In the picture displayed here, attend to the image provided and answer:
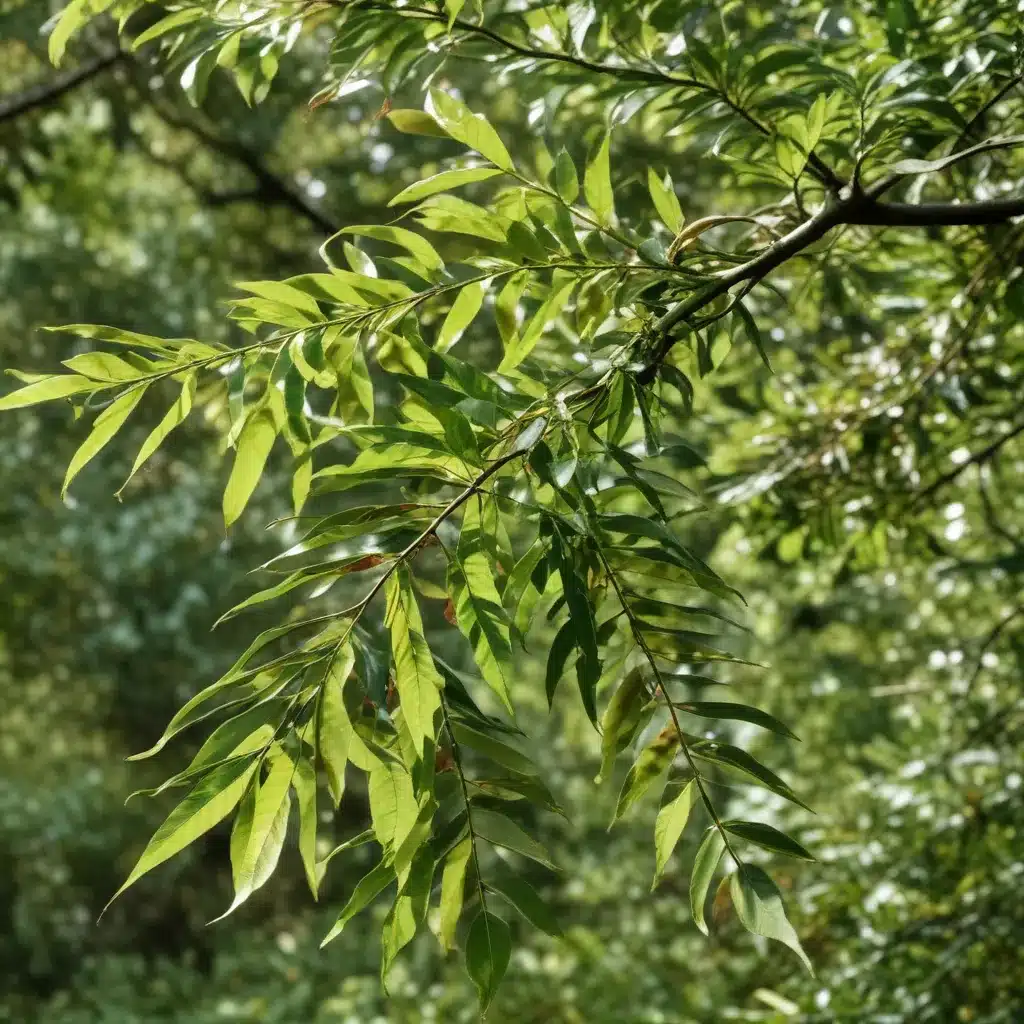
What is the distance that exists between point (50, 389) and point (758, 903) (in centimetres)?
65

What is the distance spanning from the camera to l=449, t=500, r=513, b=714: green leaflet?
84 cm

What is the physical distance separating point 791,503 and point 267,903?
8.85m

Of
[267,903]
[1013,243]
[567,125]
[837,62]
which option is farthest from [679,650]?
[267,903]

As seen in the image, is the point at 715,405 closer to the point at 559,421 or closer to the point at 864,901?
the point at 864,901

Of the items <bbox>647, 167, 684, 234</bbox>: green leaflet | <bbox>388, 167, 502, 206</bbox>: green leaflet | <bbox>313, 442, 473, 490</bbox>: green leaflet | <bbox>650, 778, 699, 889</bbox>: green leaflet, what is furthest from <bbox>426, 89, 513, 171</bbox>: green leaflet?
<bbox>650, 778, 699, 889</bbox>: green leaflet

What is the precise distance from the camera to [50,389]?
918 millimetres

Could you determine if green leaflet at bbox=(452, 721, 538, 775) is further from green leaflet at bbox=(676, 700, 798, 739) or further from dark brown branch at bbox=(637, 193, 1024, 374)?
dark brown branch at bbox=(637, 193, 1024, 374)

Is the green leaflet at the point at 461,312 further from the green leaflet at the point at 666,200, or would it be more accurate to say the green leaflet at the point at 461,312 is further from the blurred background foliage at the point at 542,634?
the blurred background foliage at the point at 542,634

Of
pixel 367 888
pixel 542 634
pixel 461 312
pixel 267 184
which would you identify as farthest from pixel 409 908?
pixel 542 634

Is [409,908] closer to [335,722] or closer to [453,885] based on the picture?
[453,885]

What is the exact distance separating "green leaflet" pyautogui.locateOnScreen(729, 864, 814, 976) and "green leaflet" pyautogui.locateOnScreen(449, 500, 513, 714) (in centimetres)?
20

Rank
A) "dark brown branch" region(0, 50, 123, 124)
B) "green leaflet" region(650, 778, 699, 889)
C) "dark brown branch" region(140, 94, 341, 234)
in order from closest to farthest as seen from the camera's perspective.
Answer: "green leaflet" region(650, 778, 699, 889) → "dark brown branch" region(0, 50, 123, 124) → "dark brown branch" region(140, 94, 341, 234)

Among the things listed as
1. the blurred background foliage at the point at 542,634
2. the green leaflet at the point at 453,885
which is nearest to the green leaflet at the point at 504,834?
the green leaflet at the point at 453,885

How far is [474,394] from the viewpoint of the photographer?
0.92 meters
